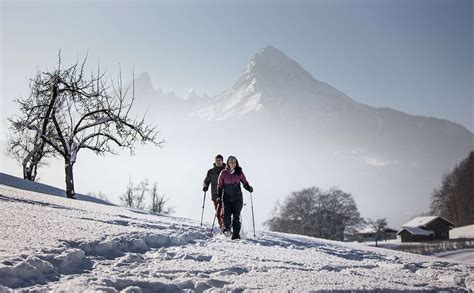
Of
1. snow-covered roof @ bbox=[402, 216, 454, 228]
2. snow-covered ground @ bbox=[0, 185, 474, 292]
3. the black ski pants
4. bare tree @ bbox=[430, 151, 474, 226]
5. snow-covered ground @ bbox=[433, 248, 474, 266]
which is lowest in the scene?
snow-covered ground @ bbox=[433, 248, 474, 266]

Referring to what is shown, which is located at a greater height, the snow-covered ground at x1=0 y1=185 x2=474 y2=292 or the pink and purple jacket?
the pink and purple jacket

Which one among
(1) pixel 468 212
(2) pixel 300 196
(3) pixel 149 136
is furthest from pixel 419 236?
(3) pixel 149 136

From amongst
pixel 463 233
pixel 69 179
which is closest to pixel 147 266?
pixel 69 179

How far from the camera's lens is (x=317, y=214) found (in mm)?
76688

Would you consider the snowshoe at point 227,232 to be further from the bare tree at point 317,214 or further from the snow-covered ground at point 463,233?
the snow-covered ground at point 463,233

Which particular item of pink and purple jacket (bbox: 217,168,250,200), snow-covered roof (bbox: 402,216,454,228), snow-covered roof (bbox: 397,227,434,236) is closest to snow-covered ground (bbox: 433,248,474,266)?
snow-covered roof (bbox: 397,227,434,236)

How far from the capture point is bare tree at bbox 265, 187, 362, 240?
75438 millimetres

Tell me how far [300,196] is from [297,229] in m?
7.03

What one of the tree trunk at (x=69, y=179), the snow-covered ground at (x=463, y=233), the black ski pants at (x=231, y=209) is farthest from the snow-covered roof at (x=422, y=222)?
the black ski pants at (x=231, y=209)

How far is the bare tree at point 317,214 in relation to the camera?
75438 mm

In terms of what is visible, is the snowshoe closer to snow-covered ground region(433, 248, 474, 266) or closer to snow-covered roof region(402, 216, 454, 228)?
snow-covered ground region(433, 248, 474, 266)

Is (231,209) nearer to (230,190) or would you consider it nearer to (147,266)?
(230,190)

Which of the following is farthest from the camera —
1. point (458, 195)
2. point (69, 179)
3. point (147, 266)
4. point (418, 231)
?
point (458, 195)

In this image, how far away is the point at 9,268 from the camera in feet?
13.0
